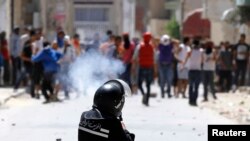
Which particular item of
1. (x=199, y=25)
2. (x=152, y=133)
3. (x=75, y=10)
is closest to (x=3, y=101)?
(x=152, y=133)

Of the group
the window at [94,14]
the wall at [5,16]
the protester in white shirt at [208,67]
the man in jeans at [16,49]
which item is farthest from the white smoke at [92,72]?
the window at [94,14]

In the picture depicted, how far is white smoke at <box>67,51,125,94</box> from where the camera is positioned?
86.9 feet

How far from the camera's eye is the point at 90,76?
2720 centimetres

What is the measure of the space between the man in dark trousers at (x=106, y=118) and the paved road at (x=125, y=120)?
6.84 m

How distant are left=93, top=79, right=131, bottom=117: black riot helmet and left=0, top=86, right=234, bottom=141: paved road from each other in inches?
269

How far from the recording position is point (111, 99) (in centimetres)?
725

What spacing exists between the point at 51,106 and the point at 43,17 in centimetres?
2855

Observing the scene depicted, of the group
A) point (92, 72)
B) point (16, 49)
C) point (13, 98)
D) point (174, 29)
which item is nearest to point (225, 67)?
point (92, 72)

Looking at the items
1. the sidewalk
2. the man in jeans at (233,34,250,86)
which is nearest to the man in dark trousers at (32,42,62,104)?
the sidewalk

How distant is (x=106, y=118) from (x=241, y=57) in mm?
22355

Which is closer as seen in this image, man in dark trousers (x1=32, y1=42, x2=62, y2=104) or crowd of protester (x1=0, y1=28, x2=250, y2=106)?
crowd of protester (x1=0, y1=28, x2=250, y2=106)

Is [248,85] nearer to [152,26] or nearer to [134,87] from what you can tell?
[134,87]

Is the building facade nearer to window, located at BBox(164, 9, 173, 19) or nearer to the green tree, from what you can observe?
the green tree

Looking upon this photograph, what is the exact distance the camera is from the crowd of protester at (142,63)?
23.0 meters
